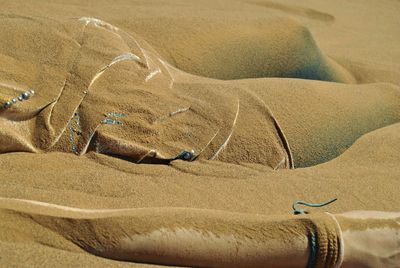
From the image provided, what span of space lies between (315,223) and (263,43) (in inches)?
61.0

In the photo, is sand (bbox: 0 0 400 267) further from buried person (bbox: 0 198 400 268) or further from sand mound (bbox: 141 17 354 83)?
sand mound (bbox: 141 17 354 83)

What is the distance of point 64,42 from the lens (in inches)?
69.2

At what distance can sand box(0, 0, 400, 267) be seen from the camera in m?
1.45

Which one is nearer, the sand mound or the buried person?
the buried person

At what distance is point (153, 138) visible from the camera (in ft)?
5.51

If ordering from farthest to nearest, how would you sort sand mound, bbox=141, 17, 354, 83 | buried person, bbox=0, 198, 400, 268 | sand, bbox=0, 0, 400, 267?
1. sand mound, bbox=141, 17, 354, 83
2. sand, bbox=0, 0, 400, 267
3. buried person, bbox=0, 198, 400, 268

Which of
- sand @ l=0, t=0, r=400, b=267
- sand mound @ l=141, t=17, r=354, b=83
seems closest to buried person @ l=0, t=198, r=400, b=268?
sand @ l=0, t=0, r=400, b=267

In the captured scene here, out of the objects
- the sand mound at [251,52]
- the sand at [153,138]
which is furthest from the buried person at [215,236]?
the sand mound at [251,52]

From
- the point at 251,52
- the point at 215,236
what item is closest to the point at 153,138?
the point at 215,236

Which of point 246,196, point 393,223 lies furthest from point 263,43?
point 393,223

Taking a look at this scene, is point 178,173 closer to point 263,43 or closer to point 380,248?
point 380,248

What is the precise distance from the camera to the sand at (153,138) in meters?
1.45

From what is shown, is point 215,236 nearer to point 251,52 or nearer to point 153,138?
point 153,138

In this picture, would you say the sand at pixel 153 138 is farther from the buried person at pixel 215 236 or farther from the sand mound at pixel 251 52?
the sand mound at pixel 251 52
